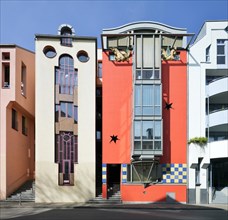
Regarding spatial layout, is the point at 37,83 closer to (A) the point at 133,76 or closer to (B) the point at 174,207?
(A) the point at 133,76

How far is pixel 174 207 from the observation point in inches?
880

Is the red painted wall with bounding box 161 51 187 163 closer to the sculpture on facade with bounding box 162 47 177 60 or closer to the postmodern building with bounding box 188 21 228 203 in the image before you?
the sculpture on facade with bounding box 162 47 177 60

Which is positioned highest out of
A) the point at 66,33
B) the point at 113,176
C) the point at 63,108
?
the point at 66,33

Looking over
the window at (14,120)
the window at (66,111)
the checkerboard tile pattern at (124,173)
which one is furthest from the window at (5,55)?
the checkerboard tile pattern at (124,173)

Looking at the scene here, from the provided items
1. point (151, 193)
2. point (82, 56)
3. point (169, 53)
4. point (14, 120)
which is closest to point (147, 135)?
point (151, 193)

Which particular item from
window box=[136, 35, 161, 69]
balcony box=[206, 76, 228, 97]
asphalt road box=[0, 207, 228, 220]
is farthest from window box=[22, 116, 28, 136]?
balcony box=[206, 76, 228, 97]

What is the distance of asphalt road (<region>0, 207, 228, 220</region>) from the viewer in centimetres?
1761

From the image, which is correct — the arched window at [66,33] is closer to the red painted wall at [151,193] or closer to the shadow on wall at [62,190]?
the shadow on wall at [62,190]

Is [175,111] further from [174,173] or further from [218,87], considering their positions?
[174,173]

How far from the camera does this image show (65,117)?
25750mm

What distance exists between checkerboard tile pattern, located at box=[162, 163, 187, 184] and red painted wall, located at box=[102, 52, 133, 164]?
10.1ft

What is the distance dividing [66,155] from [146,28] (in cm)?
1218

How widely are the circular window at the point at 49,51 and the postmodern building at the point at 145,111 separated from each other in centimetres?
420

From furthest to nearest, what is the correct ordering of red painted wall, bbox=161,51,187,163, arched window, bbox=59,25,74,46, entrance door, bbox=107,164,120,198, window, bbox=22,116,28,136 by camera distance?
1. window, bbox=22,116,28,136
2. entrance door, bbox=107,164,120,198
3. arched window, bbox=59,25,74,46
4. red painted wall, bbox=161,51,187,163
